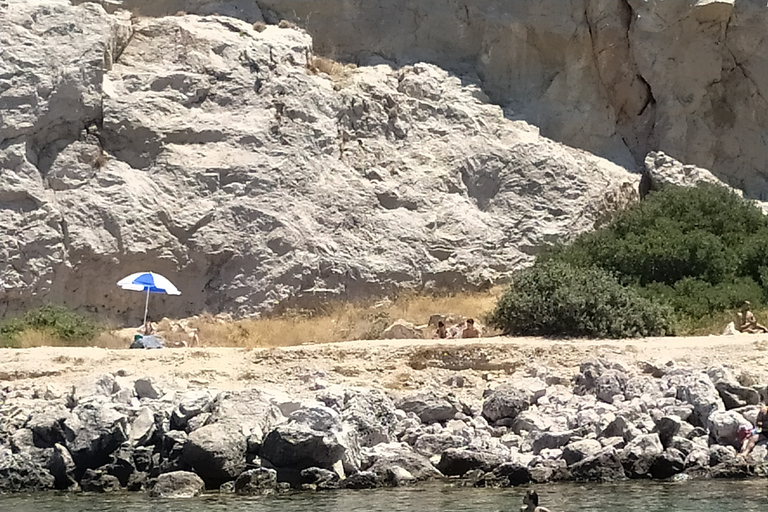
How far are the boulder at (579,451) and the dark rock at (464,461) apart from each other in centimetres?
66

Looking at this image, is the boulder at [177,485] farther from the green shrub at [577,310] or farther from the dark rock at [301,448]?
the green shrub at [577,310]

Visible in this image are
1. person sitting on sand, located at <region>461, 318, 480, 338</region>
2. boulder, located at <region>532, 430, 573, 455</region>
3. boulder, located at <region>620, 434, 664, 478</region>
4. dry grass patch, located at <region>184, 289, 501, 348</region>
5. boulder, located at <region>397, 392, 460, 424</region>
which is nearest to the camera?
boulder, located at <region>620, 434, 664, 478</region>

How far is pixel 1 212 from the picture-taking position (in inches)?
859

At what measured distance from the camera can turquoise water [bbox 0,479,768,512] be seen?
1088cm

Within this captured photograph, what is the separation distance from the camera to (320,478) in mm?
12281

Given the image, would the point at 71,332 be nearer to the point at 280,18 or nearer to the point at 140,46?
the point at 140,46

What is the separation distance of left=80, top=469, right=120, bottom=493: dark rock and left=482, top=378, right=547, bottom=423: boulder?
4.06 m

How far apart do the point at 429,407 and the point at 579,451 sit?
1.97m

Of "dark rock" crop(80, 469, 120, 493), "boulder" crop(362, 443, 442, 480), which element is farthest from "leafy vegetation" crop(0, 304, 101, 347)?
"boulder" crop(362, 443, 442, 480)

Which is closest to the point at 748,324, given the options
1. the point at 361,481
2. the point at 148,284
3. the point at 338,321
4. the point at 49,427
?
the point at 338,321

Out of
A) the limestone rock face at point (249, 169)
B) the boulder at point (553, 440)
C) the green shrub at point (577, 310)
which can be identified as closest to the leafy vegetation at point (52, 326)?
the limestone rock face at point (249, 169)

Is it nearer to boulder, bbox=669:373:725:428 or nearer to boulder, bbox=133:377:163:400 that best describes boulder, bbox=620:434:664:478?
boulder, bbox=669:373:725:428

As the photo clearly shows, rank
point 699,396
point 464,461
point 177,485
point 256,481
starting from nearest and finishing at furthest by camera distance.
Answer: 1. point 177,485
2. point 256,481
3. point 464,461
4. point 699,396

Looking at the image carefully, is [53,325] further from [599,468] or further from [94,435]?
[599,468]
